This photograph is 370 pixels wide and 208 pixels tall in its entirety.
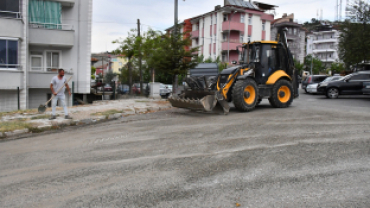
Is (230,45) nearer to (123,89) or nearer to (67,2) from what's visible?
(123,89)

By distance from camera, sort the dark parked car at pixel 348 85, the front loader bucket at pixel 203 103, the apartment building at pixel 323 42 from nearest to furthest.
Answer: the front loader bucket at pixel 203 103
the dark parked car at pixel 348 85
the apartment building at pixel 323 42

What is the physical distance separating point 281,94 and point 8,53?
50.9 feet

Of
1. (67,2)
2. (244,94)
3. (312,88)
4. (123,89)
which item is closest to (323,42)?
(312,88)

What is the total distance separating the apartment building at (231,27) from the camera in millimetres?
49125

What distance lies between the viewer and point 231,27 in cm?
4847

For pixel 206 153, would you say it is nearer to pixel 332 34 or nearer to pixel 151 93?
pixel 151 93

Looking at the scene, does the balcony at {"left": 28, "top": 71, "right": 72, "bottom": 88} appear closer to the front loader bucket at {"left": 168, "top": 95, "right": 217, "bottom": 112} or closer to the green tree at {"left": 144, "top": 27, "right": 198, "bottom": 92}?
the green tree at {"left": 144, "top": 27, "right": 198, "bottom": 92}

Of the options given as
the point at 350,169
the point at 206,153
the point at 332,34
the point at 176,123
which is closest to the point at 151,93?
the point at 176,123

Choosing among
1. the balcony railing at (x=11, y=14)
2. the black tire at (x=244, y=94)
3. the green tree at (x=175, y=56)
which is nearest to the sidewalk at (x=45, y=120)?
the green tree at (x=175, y=56)

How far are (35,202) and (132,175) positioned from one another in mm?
1530

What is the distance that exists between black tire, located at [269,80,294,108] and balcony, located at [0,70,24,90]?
47.8ft

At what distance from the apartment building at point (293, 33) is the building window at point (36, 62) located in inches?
1963

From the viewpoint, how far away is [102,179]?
215 inches

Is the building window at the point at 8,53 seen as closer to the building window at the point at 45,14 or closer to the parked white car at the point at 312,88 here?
the building window at the point at 45,14
